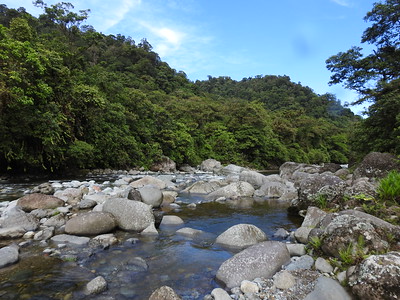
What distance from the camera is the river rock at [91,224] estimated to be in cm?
580

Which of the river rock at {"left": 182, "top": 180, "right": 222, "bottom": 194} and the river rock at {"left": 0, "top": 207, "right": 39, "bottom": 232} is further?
the river rock at {"left": 182, "top": 180, "right": 222, "bottom": 194}

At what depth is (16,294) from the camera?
345 centimetres

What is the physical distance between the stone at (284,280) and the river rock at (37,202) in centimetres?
681

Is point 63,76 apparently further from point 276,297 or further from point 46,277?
point 276,297

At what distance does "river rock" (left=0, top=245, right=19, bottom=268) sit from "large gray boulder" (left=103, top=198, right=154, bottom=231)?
228cm

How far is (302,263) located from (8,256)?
4961mm

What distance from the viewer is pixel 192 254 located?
512 cm

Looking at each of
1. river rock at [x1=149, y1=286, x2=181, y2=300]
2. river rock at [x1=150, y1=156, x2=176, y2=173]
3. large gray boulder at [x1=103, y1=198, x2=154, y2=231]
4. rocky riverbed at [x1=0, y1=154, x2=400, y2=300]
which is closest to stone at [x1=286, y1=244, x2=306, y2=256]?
rocky riverbed at [x1=0, y1=154, x2=400, y2=300]

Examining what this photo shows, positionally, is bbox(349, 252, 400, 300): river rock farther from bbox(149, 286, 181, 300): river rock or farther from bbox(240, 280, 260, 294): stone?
bbox(149, 286, 181, 300): river rock

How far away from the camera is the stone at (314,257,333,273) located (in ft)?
12.6

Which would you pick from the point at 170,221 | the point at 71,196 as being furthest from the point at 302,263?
the point at 71,196

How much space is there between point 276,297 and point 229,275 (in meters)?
0.82

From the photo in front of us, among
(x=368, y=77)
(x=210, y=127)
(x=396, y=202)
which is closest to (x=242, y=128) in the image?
(x=210, y=127)

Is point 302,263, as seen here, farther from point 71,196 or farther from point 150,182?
point 150,182
